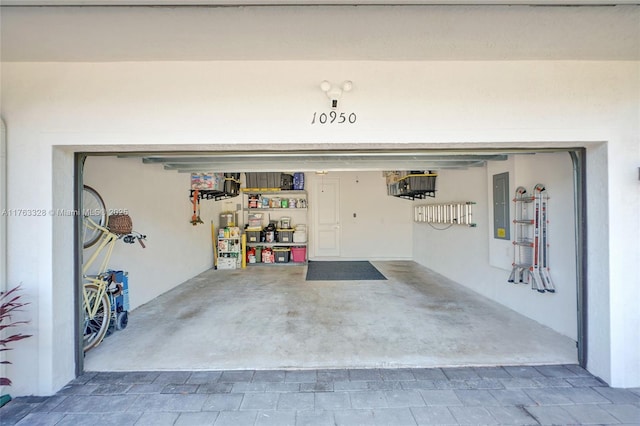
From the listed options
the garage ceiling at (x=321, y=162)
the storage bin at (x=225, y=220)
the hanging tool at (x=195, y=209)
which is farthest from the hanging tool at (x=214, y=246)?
the garage ceiling at (x=321, y=162)

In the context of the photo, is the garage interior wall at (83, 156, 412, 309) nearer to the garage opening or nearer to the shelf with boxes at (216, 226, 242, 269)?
the garage opening

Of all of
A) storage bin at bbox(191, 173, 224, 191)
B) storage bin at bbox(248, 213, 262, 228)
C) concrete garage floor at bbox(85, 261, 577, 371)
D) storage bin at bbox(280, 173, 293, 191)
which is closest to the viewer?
concrete garage floor at bbox(85, 261, 577, 371)

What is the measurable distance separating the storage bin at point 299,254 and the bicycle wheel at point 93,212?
4851 mm

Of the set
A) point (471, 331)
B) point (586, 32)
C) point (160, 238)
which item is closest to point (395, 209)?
point (471, 331)

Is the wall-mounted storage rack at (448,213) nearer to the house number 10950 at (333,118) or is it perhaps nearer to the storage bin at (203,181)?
the house number 10950 at (333,118)

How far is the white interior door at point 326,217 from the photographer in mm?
8336

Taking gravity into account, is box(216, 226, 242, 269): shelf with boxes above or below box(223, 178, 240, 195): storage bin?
below

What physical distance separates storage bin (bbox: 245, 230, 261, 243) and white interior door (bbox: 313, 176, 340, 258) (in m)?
1.69

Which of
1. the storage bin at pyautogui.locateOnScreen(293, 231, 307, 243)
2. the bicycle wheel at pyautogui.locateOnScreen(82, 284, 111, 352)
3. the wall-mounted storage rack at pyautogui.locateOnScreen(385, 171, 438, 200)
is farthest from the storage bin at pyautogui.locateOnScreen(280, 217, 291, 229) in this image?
the bicycle wheel at pyautogui.locateOnScreen(82, 284, 111, 352)

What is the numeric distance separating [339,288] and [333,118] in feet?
11.9

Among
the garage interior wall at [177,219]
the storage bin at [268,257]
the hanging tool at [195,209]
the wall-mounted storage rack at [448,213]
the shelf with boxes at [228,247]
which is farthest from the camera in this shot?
the storage bin at [268,257]

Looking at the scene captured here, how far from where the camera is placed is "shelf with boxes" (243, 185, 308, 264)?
755cm

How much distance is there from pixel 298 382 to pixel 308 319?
4.35 ft

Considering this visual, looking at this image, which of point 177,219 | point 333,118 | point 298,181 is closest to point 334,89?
point 333,118
